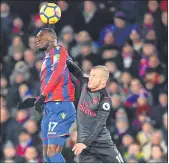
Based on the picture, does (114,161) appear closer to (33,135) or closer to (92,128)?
(92,128)

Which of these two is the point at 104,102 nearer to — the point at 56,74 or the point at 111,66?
the point at 56,74

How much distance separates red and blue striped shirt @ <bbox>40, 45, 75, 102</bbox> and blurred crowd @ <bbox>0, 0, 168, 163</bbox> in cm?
267

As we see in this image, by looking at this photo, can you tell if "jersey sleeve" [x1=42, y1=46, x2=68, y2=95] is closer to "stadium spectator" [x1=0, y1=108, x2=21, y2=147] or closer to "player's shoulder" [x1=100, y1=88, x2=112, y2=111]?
"player's shoulder" [x1=100, y1=88, x2=112, y2=111]

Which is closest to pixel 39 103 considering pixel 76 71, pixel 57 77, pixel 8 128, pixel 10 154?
pixel 57 77

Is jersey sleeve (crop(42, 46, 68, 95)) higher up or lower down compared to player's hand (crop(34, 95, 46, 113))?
higher up

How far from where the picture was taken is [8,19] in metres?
13.9

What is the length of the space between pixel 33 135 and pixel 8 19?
9.05 ft

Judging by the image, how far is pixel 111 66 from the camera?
12.4m

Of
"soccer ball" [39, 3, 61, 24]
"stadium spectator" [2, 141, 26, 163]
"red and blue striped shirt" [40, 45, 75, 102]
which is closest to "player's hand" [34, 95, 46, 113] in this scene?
"red and blue striped shirt" [40, 45, 75, 102]

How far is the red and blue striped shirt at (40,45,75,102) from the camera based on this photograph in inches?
337

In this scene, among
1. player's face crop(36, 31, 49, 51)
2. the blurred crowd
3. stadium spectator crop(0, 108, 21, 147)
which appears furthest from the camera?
stadium spectator crop(0, 108, 21, 147)

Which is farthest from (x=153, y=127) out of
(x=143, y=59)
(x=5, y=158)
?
(x=5, y=158)

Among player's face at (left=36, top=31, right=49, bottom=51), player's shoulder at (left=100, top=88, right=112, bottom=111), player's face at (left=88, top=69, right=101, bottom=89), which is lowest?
player's shoulder at (left=100, top=88, right=112, bottom=111)

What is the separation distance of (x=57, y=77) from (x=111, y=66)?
3944mm
